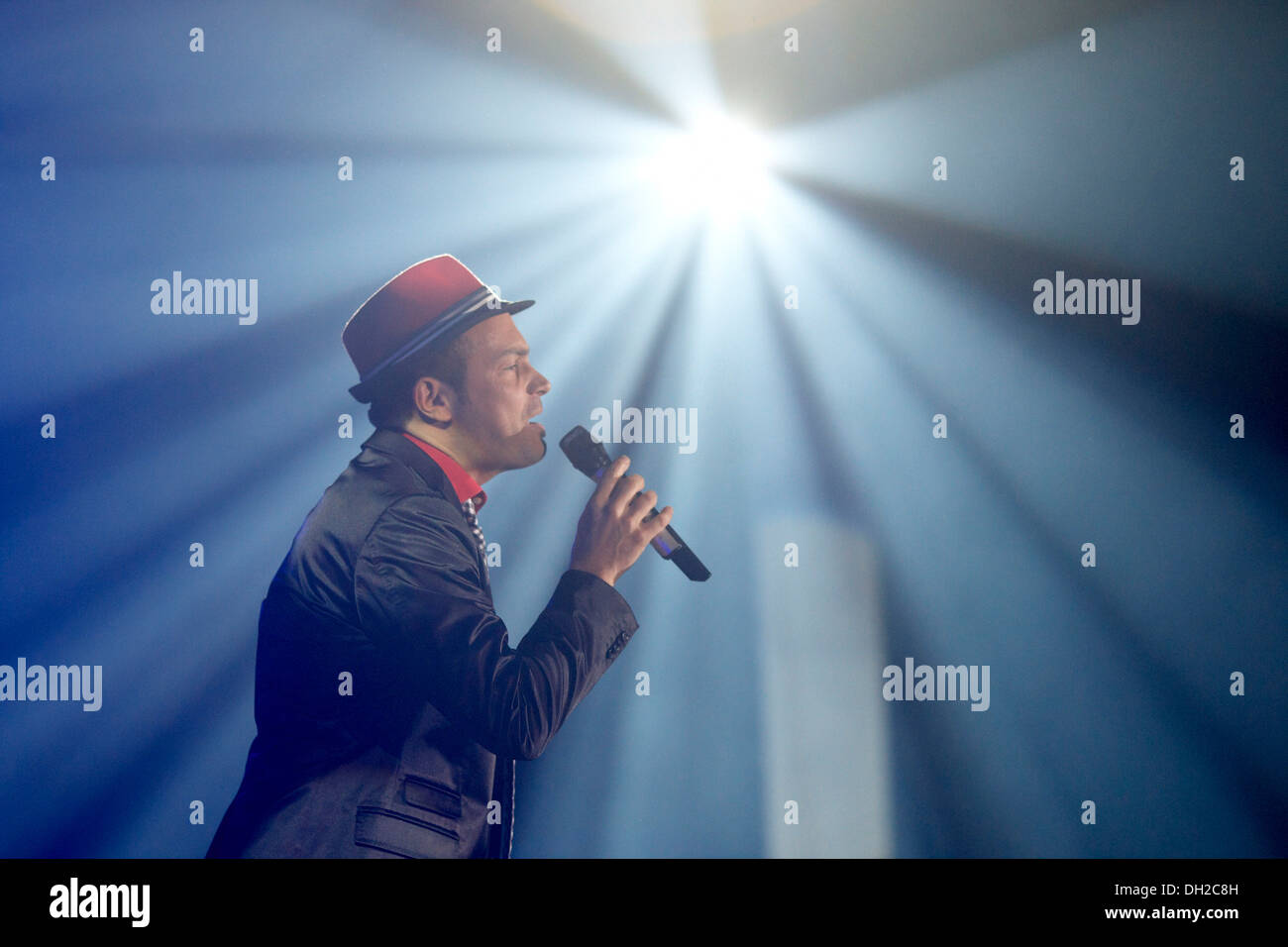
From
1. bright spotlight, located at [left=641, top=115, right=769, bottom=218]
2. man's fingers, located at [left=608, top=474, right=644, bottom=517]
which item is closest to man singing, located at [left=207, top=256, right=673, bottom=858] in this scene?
man's fingers, located at [left=608, top=474, right=644, bottom=517]

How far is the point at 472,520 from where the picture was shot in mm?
2230

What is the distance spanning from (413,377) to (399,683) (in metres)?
0.77

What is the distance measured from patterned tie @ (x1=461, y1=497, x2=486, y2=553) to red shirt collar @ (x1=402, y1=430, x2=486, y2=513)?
1 cm

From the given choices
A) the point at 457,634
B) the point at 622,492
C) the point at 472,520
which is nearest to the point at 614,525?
the point at 622,492

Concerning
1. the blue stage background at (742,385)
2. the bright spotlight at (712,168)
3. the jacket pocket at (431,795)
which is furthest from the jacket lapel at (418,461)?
the bright spotlight at (712,168)

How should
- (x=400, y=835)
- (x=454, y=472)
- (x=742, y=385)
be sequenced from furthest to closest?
1. (x=742, y=385)
2. (x=454, y=472)
3. (x=400, y=835)

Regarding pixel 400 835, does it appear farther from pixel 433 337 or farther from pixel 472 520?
pixel 433 337

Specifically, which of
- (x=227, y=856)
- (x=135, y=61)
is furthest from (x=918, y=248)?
(x=227, y=856)

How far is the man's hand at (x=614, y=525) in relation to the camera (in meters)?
2.23

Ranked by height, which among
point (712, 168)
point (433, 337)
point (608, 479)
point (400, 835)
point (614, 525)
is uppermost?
point (712, 168)

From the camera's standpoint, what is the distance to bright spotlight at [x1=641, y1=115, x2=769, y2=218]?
235 centimetres

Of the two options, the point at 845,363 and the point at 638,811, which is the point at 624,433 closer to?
the point at 845,363
